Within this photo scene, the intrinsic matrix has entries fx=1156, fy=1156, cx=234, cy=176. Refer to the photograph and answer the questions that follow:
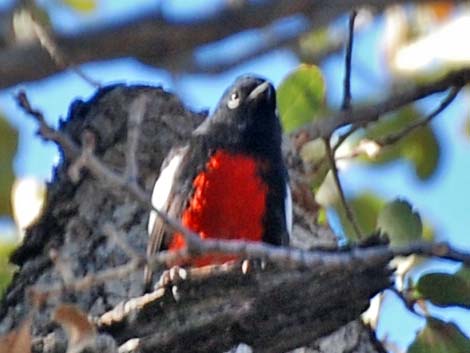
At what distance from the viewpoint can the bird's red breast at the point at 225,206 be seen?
3.23 metres

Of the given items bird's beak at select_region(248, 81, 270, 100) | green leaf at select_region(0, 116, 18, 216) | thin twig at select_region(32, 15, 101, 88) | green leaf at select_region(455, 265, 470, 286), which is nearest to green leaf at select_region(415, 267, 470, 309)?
green leaf at select_region(455, 265, 470, 286)

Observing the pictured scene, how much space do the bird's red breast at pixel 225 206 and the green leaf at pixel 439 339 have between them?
20.7 inches

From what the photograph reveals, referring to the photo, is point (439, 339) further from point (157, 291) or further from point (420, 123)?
point (157, 291)

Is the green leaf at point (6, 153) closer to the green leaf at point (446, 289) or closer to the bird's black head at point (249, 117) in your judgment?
the bird's black head at point (249, 117)

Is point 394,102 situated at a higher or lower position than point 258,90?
lower

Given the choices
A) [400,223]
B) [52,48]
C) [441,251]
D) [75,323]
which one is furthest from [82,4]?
[52,48]

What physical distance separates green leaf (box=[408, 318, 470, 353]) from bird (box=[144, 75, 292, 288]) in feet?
1.51

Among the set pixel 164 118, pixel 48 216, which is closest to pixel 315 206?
pixel 164 118

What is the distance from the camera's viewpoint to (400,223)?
3.31 meters

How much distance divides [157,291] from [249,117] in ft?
3.10

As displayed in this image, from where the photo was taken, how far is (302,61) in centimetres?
403

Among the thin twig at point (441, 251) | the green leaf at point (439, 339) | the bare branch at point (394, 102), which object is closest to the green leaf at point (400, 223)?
the green leaf at point (439, 339)

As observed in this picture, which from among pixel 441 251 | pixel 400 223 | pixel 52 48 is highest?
pixel 400 223

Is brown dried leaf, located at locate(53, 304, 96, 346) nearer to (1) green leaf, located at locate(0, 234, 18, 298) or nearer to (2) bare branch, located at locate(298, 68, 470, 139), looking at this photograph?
(2) bare branch, located at locate(298, 68, 470, 139)
